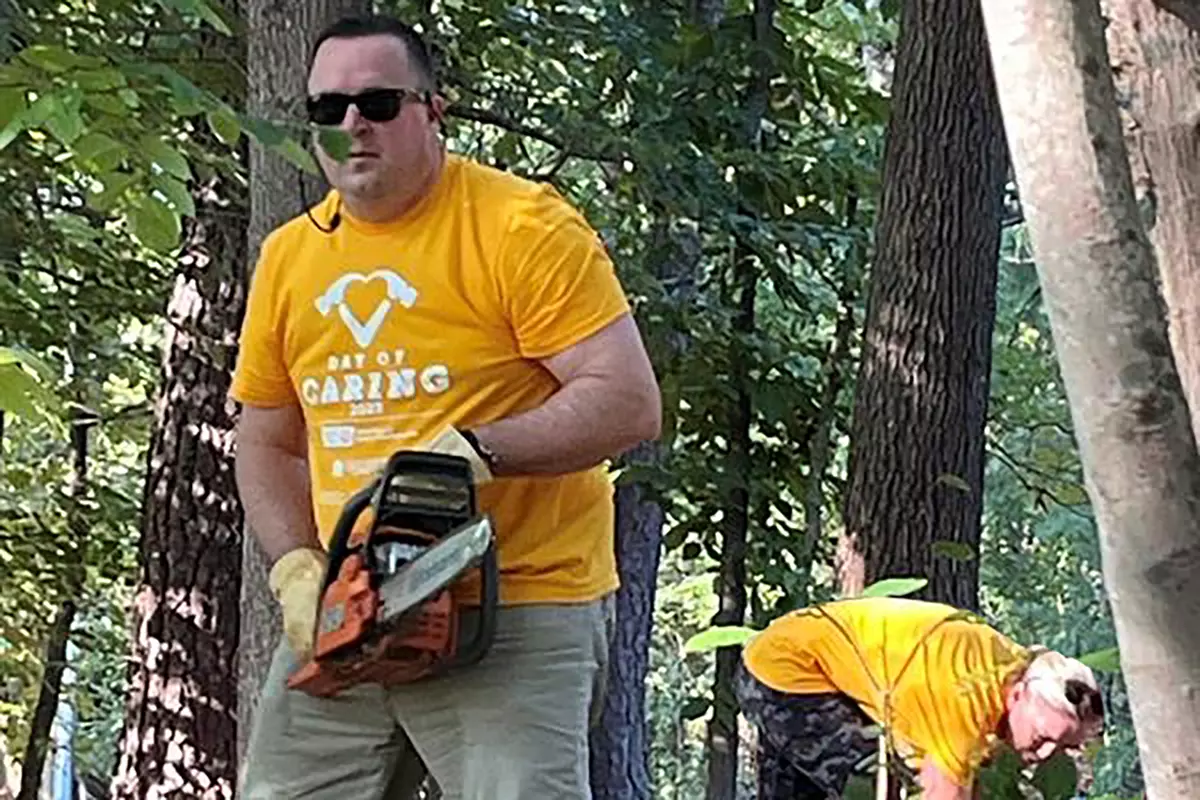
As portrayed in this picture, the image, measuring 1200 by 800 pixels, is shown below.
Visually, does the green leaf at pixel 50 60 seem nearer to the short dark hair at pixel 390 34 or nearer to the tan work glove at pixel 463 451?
the short dark hair at pixel 390 34

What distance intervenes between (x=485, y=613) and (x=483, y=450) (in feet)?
0.74

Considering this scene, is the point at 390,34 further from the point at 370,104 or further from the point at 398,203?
the point at 398,203

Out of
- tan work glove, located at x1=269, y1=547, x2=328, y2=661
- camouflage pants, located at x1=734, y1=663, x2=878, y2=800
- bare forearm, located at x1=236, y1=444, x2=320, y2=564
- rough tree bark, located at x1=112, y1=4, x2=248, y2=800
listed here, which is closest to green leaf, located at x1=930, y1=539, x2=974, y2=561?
camouflage pants, located at x1=734, y1=663, x2=878, y2=800

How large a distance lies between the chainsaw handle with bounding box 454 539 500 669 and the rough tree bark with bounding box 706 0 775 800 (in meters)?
3.60

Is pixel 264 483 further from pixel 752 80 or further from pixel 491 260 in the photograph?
pixel 752 80

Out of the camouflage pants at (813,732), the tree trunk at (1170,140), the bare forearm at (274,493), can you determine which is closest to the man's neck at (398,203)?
the bare forearm at (274,493)

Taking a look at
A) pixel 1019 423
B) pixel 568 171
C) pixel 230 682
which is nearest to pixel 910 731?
pixel 230 682

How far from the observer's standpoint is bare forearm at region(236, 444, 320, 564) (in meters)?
3.02

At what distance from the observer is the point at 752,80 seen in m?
6.38

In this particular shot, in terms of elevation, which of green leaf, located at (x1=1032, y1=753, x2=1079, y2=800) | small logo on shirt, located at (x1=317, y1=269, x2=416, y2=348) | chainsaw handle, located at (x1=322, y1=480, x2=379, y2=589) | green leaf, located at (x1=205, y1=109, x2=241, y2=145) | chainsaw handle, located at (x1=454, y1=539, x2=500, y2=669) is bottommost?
green leaf, located at (x1=1032, y1=753, x2=1079, y2=800)

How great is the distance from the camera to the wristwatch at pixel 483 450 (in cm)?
261

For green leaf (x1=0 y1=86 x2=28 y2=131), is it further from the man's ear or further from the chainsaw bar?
the chainsaw bar

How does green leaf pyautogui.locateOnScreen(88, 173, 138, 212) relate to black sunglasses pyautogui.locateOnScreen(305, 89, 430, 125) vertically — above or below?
below

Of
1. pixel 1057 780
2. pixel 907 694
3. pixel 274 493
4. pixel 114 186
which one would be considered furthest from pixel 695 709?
pixel 114 186
